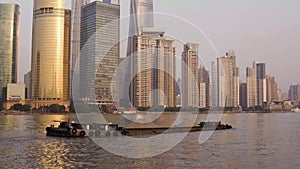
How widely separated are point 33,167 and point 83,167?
3951 mm

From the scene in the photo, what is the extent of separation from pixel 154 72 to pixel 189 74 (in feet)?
102

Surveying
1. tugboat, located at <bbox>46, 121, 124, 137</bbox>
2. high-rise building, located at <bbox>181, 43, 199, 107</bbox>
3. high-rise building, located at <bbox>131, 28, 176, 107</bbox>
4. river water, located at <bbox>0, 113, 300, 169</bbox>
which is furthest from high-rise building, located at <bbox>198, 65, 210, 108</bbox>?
river water, located at <bbox>0, 113, 300, 169</bbox>

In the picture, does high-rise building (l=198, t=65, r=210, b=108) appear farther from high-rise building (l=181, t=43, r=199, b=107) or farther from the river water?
the river water

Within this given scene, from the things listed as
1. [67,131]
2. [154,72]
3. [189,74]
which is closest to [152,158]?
[67,131]

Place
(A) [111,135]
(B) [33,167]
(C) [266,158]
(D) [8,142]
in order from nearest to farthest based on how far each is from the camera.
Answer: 1. (B) [33,167]
2. (C) [266,158]
3. (D) [8,142]
4. (A) [111,135]

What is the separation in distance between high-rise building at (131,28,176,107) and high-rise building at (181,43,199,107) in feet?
38.0

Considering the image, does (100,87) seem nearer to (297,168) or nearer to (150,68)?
(150,68)

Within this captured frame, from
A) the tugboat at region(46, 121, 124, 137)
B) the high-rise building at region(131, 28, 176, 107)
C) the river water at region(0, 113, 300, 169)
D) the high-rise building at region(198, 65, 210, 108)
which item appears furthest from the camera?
the high-rise building at region(198, 65, 210, 108)

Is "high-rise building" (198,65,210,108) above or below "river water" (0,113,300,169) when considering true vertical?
above

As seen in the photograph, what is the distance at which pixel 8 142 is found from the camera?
46469 mm

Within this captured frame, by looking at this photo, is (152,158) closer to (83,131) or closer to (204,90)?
(83,131)

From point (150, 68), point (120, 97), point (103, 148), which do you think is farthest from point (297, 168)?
point (120, 97)

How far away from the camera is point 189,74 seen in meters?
152

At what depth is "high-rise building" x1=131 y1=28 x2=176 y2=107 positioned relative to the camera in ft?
565
